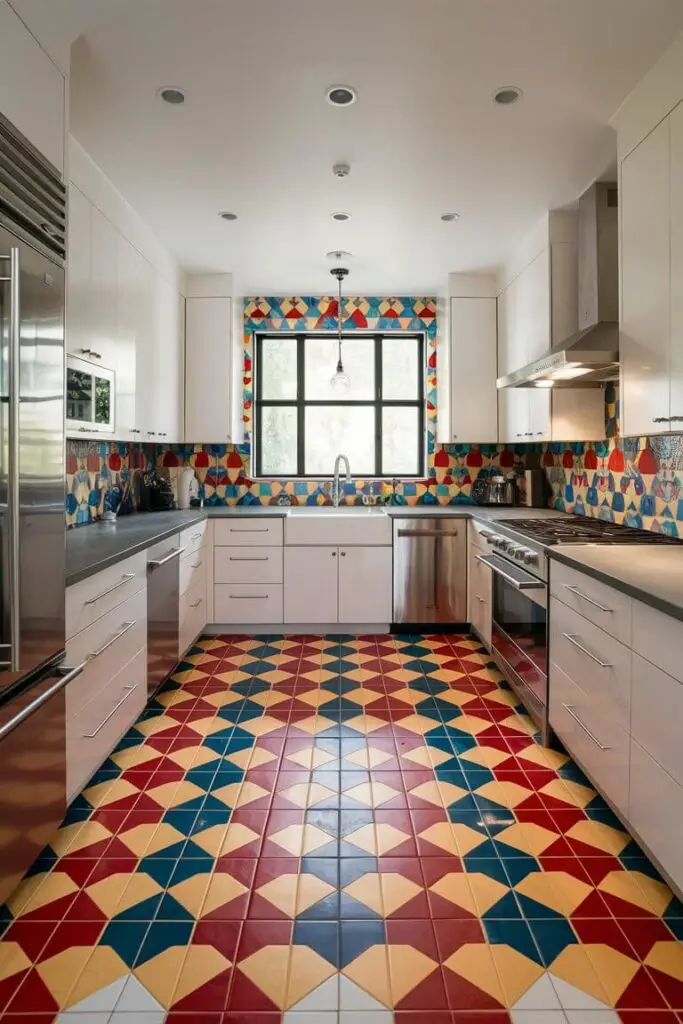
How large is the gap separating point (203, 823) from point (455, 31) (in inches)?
108

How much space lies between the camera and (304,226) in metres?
3.77

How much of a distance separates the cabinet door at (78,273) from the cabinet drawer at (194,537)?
1271 millimetres

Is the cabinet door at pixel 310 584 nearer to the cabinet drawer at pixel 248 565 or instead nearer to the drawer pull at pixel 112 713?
the cabinet drawer at pixel 248 565

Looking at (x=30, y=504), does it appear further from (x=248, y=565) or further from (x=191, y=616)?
(x=248, y=565)

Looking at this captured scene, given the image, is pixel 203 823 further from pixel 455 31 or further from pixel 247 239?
pixel 247 239

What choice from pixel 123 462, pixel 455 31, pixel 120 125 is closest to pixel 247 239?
pixel 120 125

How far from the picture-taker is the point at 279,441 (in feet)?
17.7

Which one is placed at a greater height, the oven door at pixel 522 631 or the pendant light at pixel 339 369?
the pendant light at pixel 339 369

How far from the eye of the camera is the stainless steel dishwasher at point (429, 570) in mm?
4512

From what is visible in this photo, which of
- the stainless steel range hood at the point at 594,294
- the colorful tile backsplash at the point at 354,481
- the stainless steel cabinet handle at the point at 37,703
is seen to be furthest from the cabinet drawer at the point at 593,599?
the colorful tile backsplash at the point at 354,481

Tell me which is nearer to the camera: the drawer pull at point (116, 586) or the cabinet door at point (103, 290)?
the drawer pull at point (116, 586)

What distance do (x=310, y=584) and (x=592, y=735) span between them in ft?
8.31

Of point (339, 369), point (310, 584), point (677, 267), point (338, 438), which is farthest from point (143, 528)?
point (677, 267)

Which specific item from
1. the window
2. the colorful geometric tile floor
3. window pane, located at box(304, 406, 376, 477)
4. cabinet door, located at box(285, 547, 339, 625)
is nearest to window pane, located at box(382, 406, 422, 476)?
the window
